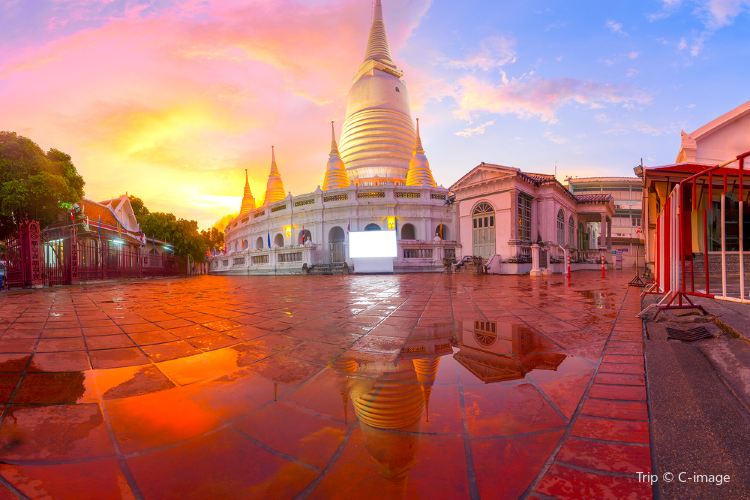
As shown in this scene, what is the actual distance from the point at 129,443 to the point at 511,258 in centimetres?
1783

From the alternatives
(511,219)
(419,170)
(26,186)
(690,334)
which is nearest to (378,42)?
(419,170)

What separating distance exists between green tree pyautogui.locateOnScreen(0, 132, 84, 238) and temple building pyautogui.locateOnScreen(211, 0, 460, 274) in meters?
13.7

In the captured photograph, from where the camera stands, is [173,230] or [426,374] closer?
[426,374]

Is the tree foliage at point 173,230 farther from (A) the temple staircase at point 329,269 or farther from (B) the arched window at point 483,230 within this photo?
(B) the arched window at point 483,230

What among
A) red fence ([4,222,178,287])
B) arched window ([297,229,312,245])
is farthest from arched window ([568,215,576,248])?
red fence ([4,222,178,287])

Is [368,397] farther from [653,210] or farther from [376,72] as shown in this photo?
[376,72]

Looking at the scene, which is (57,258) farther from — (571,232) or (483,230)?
(571,232)

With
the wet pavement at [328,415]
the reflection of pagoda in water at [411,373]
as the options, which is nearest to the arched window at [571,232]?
the wet pavement at [328,415]

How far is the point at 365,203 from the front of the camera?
2797 centimetres

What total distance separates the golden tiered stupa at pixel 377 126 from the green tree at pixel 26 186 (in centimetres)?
2399

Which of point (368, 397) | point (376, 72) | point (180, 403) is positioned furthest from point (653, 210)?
point (376, 72)

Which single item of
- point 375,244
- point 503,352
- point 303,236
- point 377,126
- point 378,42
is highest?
point 378,42

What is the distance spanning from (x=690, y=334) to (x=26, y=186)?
1992 cm

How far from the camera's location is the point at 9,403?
2.01 metres
